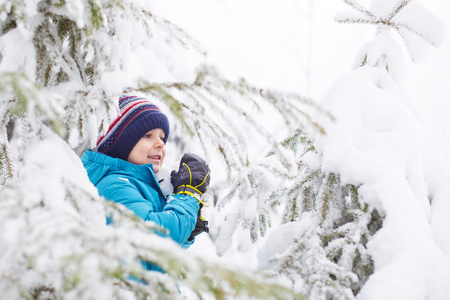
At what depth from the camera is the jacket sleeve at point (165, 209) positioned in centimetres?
192

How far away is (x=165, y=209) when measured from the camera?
6.68 feet

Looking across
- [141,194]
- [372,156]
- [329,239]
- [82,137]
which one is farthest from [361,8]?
[141,194]

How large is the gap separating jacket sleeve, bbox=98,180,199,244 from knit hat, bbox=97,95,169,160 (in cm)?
46

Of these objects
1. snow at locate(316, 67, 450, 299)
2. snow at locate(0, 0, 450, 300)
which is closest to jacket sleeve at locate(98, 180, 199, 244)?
snow at locate(0, 0, 450, 300)

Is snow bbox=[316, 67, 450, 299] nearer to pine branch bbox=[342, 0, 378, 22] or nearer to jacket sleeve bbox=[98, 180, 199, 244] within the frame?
pine branch bbox=[342, 0, 378, 22]

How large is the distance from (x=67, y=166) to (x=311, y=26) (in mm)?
14567

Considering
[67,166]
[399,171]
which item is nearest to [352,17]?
[399,171]

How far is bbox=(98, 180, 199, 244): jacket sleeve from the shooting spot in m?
1.92

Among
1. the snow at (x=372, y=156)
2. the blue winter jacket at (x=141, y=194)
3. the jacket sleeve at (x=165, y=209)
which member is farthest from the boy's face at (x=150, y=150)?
the snow at (x=372, y=156)

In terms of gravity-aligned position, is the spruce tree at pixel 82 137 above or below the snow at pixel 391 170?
below

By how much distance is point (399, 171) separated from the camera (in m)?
1.45

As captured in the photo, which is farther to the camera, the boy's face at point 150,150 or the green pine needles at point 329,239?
the boy's face at point 150,150

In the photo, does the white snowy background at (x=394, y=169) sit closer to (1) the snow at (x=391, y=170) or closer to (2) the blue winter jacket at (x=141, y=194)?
(1) the snow at (x=391, y=170)

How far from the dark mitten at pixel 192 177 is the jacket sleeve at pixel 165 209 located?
0.08 m
